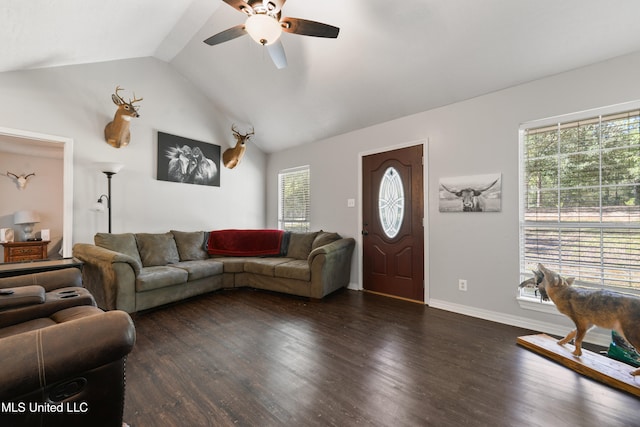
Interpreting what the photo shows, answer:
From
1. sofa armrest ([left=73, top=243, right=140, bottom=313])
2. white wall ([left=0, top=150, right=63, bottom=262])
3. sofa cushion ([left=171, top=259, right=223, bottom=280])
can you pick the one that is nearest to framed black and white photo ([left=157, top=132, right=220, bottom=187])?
sofa cushion ([left=171, top=259, right=223, bottom=280])

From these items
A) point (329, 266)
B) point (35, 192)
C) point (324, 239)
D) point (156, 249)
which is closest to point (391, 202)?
point (324, 239)

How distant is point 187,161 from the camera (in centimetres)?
448

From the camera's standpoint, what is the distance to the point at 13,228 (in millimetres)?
4594

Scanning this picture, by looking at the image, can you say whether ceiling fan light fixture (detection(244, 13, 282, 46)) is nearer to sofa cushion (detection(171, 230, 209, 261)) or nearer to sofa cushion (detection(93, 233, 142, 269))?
sofa cushion (detection(93, 233, 142, 269))

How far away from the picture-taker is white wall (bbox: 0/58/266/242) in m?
3.22

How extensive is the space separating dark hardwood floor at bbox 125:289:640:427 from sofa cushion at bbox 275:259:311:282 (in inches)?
27.6

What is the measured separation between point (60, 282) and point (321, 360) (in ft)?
6.98

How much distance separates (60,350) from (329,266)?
2871mm

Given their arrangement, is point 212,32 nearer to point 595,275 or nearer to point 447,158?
point 447,158

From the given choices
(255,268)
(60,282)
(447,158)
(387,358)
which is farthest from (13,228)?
(447,158)

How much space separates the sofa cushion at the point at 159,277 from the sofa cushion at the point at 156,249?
27 centimetres

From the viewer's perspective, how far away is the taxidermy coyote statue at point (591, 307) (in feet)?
5.63

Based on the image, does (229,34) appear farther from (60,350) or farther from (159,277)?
(159,277)

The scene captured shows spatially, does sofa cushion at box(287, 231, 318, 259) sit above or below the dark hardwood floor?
above
